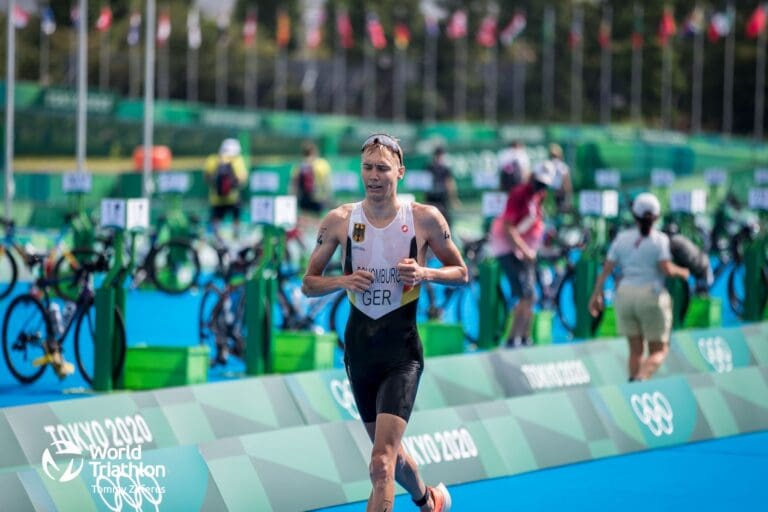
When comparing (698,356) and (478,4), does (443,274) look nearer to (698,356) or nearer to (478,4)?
(698,356)

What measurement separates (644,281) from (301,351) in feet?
10.5

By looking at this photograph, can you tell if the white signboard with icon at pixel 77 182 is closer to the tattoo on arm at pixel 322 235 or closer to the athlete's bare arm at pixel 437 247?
the tattoo on arm at pixel 322 235

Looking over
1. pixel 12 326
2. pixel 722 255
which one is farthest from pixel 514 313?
pixel 722 255

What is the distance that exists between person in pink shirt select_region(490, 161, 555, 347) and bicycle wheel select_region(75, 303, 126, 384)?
13.8ft

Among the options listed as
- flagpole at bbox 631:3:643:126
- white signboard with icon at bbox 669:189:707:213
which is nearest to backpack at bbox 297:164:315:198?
white signboard with icon at bbox 669:189:707:213

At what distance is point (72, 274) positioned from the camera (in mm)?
15648

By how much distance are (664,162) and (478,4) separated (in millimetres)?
53961

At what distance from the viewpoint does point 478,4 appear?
94.5 metres

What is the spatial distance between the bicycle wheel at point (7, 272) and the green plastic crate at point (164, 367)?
5.87 metres

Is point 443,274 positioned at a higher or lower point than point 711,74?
lower

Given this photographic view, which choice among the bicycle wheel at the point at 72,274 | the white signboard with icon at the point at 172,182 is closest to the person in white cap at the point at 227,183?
the white signboard with icon at the point at 172,182

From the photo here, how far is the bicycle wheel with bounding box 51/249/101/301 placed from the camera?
A: 14659 millimetres

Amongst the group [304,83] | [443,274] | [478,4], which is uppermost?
[478,4]

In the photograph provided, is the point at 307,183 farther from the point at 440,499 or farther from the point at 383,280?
the point at 383,280
